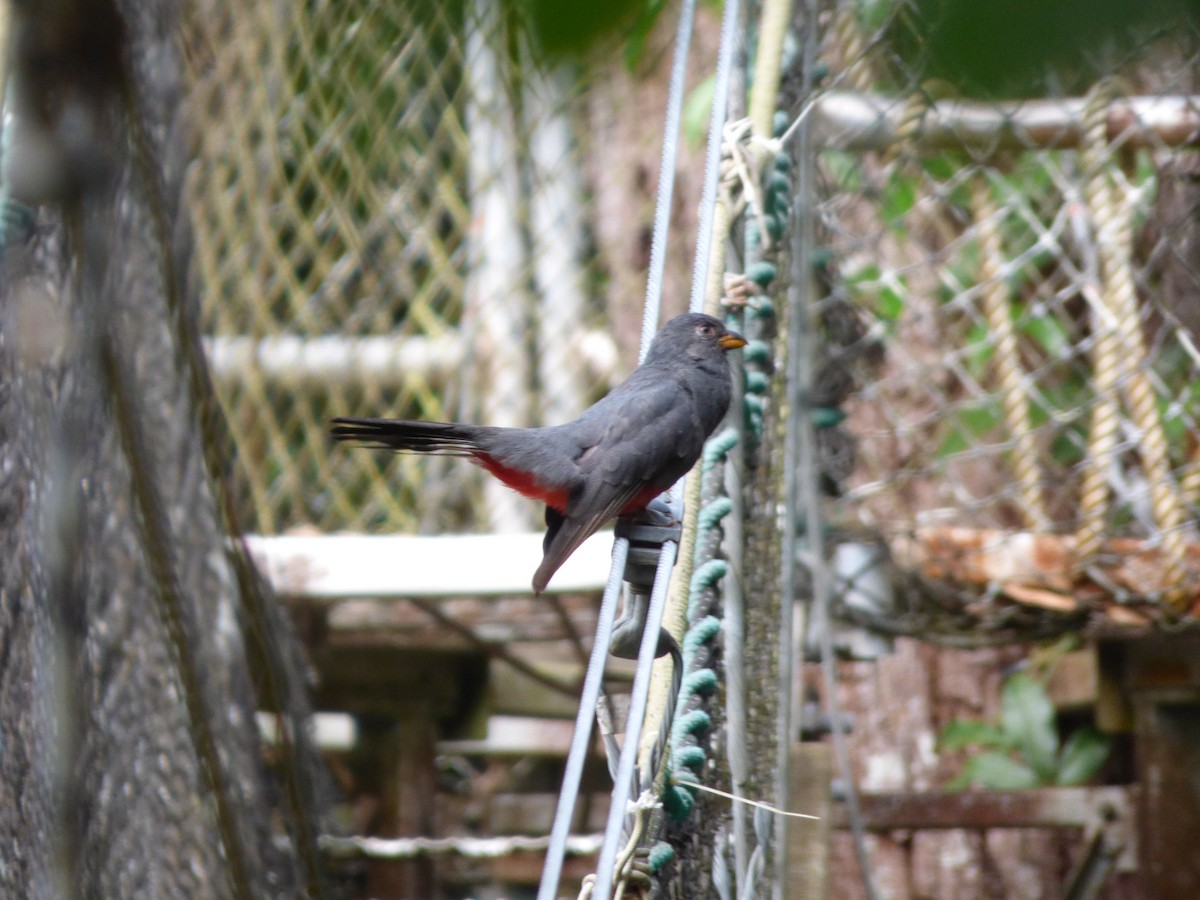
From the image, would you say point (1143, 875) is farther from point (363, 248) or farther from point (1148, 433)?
point (363, 248)

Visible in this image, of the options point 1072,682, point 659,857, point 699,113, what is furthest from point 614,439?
point 1072,682

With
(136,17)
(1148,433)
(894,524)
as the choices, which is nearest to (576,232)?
(894,524)

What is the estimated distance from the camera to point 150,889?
175 cm

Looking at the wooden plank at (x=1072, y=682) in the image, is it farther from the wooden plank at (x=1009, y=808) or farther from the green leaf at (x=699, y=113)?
the green leaf at (x=699, y=113)

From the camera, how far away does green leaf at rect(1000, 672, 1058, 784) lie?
3879 millimetres

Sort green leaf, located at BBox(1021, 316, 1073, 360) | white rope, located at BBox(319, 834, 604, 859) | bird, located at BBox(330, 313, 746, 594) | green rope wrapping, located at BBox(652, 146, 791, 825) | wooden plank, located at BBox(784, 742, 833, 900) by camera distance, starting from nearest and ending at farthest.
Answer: green rope wrapping, located at BBox(652, 146, 791, 825) → bird, located at BBox(330, 313, 746, 594) → wooden plank, located at BBox(784, 742, 833, 900) → white rope, located at BBox(319, 834, 604, 859) → green leaf, located at BBox(1021, 316, 1073, 360)

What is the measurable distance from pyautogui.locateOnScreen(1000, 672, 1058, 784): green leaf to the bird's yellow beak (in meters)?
2.14

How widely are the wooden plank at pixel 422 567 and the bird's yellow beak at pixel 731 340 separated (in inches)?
38.8

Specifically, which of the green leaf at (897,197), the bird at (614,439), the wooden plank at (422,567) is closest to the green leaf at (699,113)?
the green leaf at (897,197)

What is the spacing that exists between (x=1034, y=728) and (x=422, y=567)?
1.85 meters

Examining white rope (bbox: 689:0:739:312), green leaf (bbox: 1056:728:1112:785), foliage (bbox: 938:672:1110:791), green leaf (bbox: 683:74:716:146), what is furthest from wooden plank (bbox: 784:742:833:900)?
green leaf (bbox: 1056:728:1112:785)

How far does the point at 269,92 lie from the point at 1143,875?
310cm

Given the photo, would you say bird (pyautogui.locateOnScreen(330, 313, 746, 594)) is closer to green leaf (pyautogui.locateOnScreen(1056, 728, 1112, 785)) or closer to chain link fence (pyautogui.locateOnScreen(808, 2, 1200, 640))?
chain link fence (pyautogui.locateOnScreen(808, 2, 1200, 640))

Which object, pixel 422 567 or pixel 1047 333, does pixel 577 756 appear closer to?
pixel 422 567
